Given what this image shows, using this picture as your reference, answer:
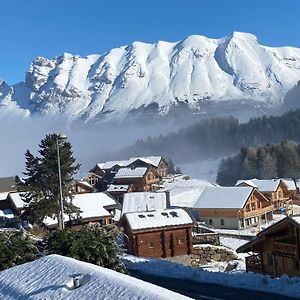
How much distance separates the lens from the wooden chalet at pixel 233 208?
65375mm

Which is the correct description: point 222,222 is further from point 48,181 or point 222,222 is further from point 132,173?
point 132,173

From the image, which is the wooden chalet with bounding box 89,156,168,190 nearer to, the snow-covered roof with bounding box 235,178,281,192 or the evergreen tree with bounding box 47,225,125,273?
the snow-covered roof with bounding box 235,178,281,192

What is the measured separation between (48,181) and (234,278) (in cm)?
2874

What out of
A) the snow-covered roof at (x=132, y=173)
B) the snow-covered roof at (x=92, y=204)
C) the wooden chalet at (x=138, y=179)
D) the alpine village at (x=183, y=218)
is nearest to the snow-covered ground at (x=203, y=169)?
the alpine village at (x=183, y=218)

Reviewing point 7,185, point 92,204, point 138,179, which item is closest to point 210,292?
point 92,204

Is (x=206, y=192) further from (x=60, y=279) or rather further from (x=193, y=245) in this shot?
(x=60, y=279)

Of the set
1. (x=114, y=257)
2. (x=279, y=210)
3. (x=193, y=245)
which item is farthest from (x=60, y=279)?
(x=279, y=210)

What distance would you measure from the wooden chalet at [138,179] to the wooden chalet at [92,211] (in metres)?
33.1

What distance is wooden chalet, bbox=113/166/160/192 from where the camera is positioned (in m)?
94.6

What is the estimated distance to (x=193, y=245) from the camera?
44031 mm

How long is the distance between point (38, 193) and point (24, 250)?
32.2 metres

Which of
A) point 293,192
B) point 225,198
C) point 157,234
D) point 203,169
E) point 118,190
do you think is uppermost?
point 203,169

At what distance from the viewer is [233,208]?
65250 mm

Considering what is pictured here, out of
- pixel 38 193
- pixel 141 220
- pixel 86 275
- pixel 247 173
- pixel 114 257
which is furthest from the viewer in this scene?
pixel 247 173
